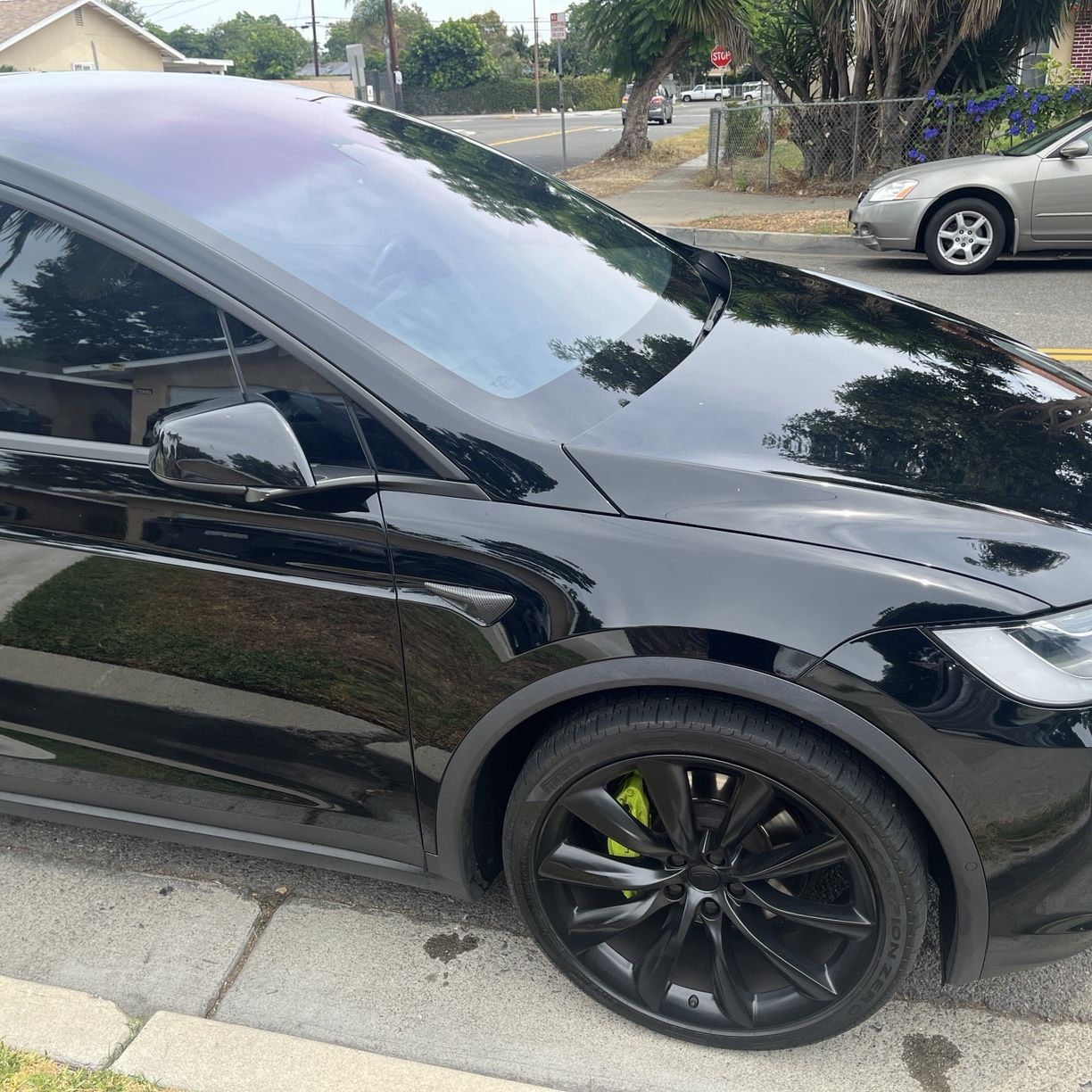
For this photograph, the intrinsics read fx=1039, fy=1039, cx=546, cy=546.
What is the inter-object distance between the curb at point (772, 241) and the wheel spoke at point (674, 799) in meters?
9.12

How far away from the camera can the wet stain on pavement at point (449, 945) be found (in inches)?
90.4

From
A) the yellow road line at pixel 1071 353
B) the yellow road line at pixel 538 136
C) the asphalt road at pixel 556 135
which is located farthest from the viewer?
the yellow road line at pixel 538 136

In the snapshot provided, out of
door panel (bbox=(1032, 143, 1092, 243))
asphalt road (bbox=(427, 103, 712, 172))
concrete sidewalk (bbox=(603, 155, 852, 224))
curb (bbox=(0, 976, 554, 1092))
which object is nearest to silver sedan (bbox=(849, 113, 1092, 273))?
door panel (bbox=(1032, 143, 1092, 243))

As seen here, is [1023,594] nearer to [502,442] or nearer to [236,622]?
[502,442]

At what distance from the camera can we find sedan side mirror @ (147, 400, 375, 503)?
175 cm

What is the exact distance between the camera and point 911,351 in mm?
2500

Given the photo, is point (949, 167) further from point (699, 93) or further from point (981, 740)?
point (699, 93)

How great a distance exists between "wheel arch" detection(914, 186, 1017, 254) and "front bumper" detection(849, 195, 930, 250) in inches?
2.6

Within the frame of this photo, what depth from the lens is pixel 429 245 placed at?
7.66ft

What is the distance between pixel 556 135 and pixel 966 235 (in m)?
29.8

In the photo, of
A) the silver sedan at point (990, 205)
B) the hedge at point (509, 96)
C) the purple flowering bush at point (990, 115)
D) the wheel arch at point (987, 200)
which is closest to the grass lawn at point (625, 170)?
the purple flowering bush at point (990, 115)

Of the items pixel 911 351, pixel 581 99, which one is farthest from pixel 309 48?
pixel 911 351

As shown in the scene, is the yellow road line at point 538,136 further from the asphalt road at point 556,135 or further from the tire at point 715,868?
the tire at point 715,868

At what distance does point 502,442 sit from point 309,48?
4702 inches
